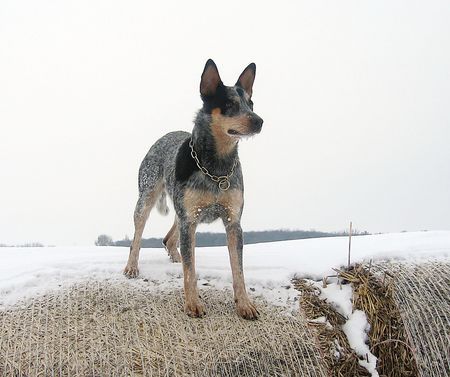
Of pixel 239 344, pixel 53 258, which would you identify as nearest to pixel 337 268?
pixel 239 344

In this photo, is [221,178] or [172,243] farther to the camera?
[172,243]

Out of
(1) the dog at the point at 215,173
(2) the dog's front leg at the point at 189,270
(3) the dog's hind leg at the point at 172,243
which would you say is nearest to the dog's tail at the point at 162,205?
(3) the dog's hind leg at the point at 172,243

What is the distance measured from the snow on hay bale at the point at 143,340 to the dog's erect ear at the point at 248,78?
7.33ft

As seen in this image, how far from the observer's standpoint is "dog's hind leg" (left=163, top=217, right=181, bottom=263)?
6.58 metres

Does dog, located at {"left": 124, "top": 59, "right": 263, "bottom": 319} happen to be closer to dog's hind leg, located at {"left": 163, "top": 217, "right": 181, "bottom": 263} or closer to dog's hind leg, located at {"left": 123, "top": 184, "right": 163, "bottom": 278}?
dog's hind leg, located at {"left": 123, "top": 184, "right": 163, "bottom": 278}

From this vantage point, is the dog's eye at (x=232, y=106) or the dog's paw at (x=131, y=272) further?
the dog's paw at (x=131, y=272)

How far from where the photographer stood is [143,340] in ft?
14.5

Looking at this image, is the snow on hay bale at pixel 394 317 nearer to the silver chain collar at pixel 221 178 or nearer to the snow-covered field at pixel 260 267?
the snow-covered field at pixel 260 267

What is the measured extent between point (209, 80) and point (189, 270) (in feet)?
6.06

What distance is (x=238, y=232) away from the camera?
5375 mm

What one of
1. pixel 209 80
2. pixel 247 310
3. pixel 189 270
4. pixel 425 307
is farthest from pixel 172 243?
pixel 425 307

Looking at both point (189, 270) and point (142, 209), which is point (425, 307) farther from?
point (142, 209)

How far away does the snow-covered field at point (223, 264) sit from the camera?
17.6 feet

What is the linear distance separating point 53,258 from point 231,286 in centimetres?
211
